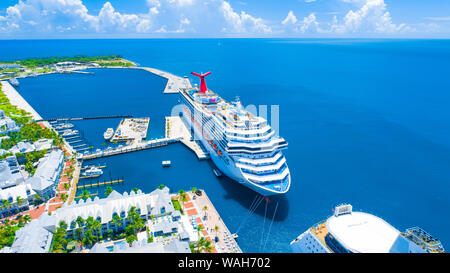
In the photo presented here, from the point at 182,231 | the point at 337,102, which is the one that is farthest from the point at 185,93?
the point at 337,102

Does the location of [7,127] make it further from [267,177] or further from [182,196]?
[267,177]

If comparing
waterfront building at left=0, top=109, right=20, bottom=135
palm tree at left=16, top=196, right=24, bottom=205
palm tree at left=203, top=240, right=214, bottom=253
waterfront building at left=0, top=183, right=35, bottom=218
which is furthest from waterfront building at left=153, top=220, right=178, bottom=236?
waterfront building at left=0, top=109, right=20, bottom=135

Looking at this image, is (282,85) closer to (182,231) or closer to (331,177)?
(331,177)

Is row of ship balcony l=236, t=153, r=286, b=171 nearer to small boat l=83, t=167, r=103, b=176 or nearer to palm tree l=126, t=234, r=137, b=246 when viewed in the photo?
palm tree l=126, t=234, r=137, b=246

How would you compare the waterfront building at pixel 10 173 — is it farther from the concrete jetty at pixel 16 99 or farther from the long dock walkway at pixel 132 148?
the concrete jetty at pixel 16 99

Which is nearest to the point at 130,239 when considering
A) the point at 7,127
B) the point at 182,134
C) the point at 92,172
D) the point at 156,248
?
the point at 156,248

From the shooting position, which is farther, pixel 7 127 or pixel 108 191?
pixel 7 127
